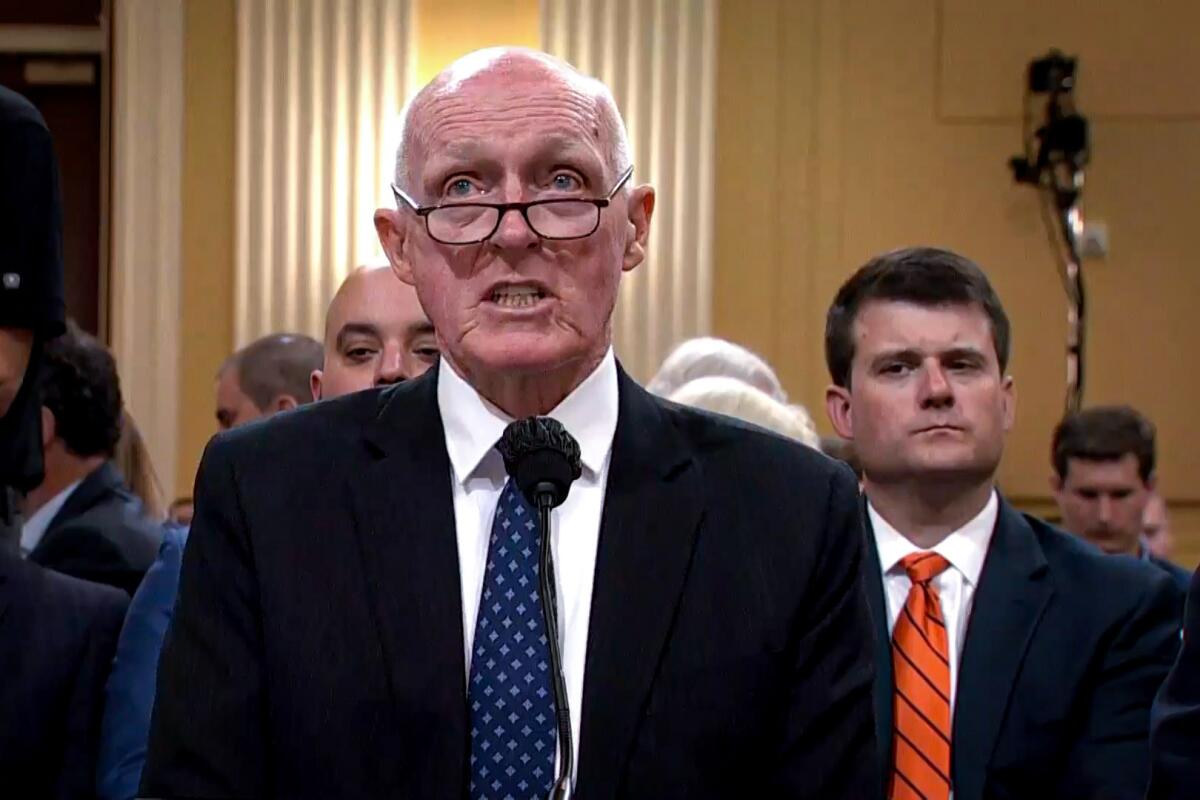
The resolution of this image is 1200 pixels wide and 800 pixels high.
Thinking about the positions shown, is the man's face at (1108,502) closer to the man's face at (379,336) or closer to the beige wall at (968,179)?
the beige wall at (968,179)

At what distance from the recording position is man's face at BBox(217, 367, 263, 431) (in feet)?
13.7

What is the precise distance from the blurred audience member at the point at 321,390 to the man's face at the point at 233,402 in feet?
3.60

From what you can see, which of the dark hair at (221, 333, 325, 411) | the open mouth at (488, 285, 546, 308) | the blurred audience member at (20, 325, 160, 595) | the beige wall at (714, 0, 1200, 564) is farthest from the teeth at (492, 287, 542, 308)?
the beige wall at (714, 0, 1200, 564)

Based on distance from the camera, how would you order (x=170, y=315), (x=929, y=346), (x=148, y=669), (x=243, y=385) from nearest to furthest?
(x=148, y=669)
(x=929, y=346)
(x=243, y=385)
(x=170, y=315)

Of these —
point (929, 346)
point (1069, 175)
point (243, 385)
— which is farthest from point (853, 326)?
point (1069, 175)

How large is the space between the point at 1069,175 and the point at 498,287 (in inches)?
187

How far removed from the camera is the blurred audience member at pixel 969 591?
2.50m

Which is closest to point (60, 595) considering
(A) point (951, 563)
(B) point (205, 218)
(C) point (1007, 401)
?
(A) point (951, 563)

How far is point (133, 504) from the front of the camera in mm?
3355

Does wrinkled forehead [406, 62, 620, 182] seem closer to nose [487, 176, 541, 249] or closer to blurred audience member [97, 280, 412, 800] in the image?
nose [487, 176, 541, 249]

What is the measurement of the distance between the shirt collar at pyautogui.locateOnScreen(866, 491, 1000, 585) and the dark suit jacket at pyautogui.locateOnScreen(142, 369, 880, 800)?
83cm

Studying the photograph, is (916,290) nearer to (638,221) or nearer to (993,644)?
(993,644)

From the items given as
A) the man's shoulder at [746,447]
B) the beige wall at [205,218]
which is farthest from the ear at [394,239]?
the beige wall at [205,218]

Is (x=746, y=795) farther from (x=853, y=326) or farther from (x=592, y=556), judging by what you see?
(x=853, y=326)
